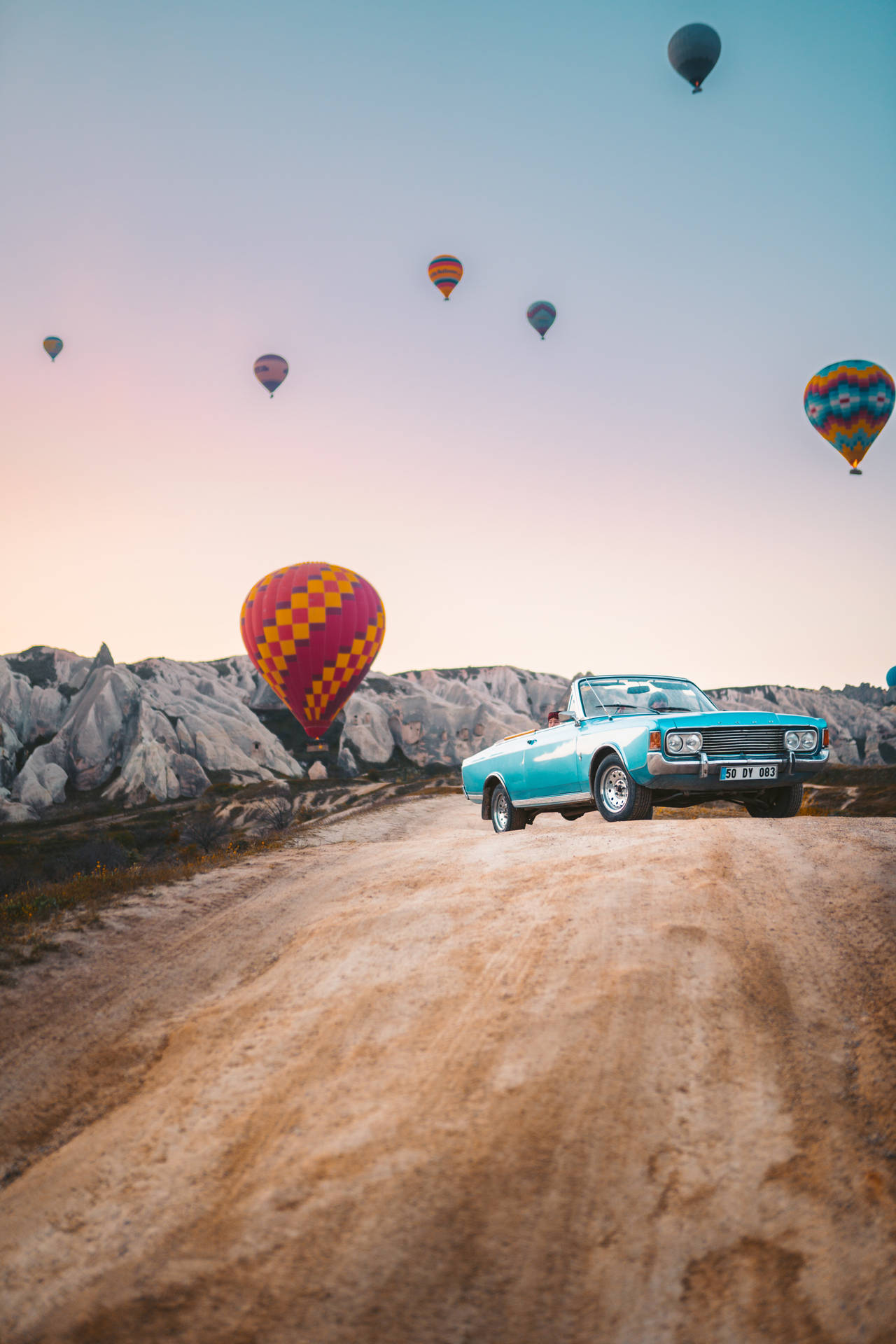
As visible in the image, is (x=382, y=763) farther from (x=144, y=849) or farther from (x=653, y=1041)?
(x=653, y=1041)

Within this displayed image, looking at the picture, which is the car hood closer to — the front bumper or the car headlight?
the car headlight

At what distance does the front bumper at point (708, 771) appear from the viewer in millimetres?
8398

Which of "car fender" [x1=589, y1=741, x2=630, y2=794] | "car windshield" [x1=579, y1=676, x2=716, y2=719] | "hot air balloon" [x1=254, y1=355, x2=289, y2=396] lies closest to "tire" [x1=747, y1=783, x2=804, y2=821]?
"car windshield" [x1=579, y1=676, x2=716, y2=719]

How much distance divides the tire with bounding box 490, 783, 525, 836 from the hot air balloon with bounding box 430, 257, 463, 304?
3977 cm

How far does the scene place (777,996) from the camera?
4.50 m

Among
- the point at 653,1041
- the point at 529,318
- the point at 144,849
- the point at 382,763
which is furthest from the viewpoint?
the point at 382,763

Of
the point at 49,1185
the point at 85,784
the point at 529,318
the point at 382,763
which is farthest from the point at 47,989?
the point at 382,763

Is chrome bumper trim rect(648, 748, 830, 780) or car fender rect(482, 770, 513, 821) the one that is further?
car fender rect(482, 770, 513, 821)

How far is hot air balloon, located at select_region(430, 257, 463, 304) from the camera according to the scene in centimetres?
4409

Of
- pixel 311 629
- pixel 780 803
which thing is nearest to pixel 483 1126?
pixel 780 803

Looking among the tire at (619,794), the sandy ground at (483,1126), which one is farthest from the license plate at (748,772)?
the sandy ground at (483,1126)

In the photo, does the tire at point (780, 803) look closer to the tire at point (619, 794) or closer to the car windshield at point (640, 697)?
the car windshield at point (640, 697)

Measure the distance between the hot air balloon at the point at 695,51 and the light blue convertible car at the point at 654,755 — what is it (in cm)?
3257

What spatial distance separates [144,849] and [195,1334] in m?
44.6
